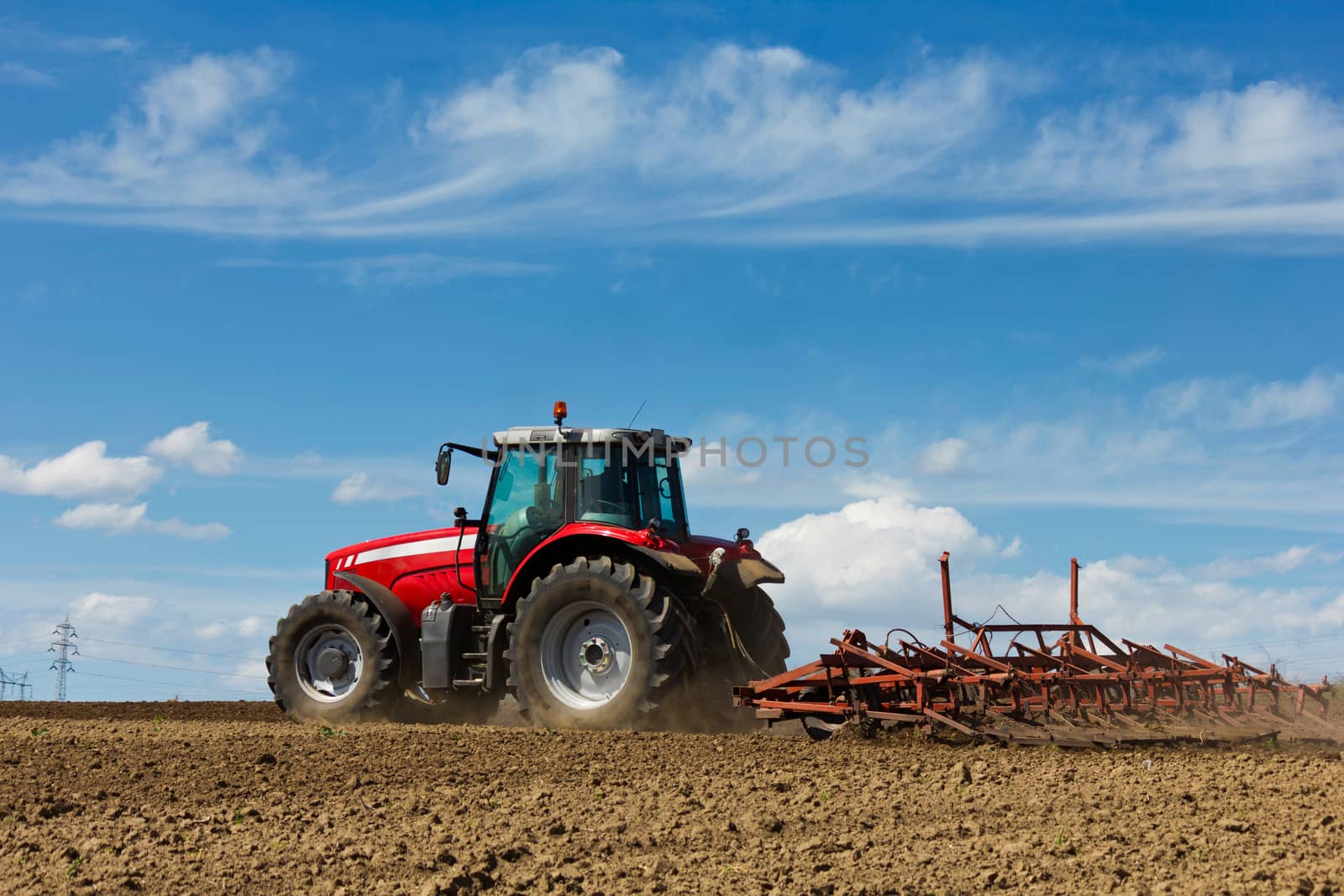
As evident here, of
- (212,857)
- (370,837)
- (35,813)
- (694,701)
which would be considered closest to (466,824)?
(370,837)

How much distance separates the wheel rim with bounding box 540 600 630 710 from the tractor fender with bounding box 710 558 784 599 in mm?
964

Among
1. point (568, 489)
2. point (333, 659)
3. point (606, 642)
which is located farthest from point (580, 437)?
point (333, 659)

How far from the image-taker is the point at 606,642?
9570mm

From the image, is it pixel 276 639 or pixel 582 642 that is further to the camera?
pixel 276 639

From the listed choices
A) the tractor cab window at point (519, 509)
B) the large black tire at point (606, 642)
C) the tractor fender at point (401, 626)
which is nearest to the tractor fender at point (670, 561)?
the large black tire at point (606, 642)

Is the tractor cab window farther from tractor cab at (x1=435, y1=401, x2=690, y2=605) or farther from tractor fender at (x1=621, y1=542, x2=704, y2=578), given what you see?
tractor fender at (x1=621, y1=542, x2=704, y2=578)

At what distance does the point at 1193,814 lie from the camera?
6.16m

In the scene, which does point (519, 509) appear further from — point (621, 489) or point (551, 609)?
point (551, 609)

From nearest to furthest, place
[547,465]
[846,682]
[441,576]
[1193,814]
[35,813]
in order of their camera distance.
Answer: [1193,814], [35,813], [846,682], [547,465], [441,576]

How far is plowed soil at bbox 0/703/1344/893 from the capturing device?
525cm

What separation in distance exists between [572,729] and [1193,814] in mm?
4696

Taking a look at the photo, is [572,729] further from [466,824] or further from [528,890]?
[528,890]

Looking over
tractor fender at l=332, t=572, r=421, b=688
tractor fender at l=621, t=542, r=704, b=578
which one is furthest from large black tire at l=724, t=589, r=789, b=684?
tractor fender at l=332, t=572, r=421, b=688

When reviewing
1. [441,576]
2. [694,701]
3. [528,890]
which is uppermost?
[441,576]
